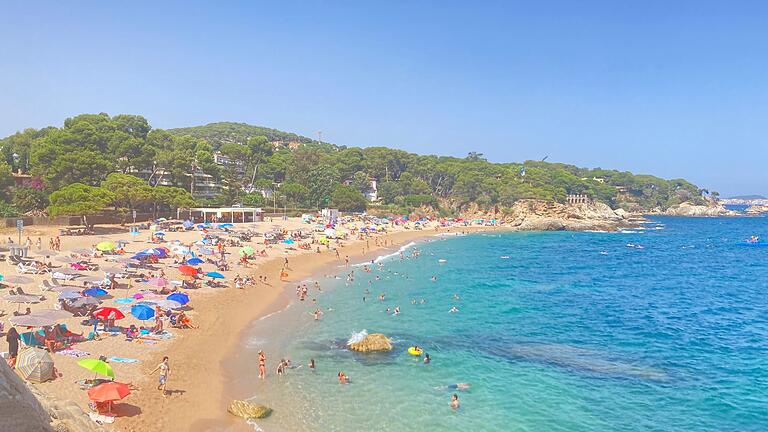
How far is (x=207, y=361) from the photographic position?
18453 millimetres

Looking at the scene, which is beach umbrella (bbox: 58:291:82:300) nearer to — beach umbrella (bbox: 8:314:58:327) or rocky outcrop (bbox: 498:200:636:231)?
beach umbrella (bbox: 8:314:58:327)

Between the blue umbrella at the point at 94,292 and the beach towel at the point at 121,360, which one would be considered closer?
the beach towel at the point at 121,360

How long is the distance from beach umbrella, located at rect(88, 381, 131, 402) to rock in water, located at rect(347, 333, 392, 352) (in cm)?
948

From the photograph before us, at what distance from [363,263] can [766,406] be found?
32.9 m

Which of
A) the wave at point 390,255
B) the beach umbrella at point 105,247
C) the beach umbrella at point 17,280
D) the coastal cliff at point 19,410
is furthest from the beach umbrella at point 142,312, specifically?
the wave at point 390,255

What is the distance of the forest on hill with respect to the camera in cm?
4988

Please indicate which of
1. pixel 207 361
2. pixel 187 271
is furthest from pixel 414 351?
pixel 187 271

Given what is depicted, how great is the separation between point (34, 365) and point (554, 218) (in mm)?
94572

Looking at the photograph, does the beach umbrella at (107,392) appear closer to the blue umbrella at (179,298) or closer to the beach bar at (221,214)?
the blue umbrella at (179,298)

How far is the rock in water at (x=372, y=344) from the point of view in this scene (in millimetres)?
20719

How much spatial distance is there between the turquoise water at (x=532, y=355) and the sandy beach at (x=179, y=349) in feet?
5.66

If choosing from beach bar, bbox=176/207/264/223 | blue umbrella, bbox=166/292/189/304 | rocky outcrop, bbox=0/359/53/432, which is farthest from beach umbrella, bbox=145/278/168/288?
beach bar, bbox=176/207/264/223

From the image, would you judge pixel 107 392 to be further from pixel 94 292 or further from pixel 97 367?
pixel 94 292

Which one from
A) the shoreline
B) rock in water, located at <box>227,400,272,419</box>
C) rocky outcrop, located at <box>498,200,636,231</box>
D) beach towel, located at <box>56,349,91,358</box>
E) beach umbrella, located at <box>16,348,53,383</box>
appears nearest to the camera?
beach umbrella, located at <box>16,348,53,383</box>
